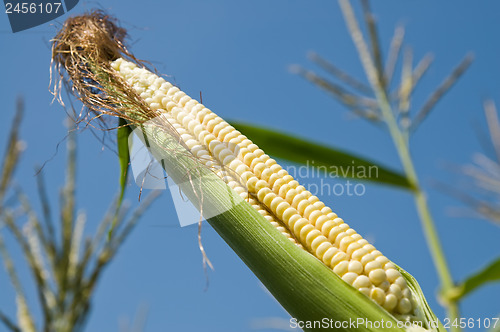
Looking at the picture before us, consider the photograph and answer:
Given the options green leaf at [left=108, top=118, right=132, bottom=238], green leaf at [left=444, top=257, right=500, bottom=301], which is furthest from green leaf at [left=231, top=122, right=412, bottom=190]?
green leaf at [left=108, top=118, right=132, bottom=238]

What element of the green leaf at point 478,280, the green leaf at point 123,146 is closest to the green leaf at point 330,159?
the green leaf at point 478,280

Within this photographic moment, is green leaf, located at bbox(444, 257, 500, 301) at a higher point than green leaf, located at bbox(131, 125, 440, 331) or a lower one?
higher

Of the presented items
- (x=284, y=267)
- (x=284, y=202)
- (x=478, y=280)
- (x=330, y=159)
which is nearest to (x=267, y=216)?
(x=284, y=202)

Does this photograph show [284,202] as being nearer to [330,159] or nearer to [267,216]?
[267,216]

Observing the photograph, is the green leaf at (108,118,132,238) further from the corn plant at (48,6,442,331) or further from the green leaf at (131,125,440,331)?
the green leaf at (131,125,440,331)

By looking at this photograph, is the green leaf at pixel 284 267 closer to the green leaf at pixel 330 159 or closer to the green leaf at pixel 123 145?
the green leaf at pixel 330 159
